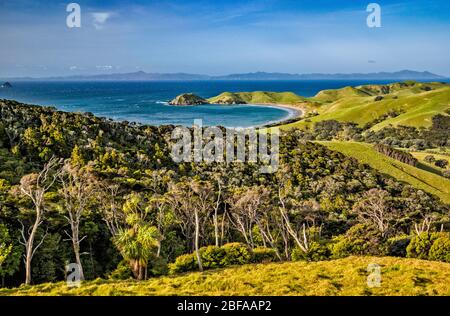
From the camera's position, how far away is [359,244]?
35.0m

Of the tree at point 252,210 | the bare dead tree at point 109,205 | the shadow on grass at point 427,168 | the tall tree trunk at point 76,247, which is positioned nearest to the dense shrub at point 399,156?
the shadow on grass at point 427,168

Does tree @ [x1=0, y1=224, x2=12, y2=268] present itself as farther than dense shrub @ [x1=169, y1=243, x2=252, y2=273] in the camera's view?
No

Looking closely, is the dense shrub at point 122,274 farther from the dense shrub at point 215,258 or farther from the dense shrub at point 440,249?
the dense shrub at point 440,249

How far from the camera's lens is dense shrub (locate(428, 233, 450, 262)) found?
33281 mm

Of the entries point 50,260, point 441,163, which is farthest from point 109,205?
point 441,163

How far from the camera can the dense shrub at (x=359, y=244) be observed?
34.3 metres

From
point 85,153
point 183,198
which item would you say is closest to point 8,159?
point 85,153

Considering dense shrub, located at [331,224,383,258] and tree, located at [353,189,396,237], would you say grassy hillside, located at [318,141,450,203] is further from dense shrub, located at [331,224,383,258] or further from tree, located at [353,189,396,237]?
dense shrub, located at [331,224,383,258]

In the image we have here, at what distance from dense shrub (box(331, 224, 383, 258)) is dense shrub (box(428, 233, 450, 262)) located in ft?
13.5

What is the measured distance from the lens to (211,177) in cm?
6406

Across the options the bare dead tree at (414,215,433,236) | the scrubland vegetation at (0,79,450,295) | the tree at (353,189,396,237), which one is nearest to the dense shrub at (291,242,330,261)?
the scrubland vegetation at (0,79,450,295)

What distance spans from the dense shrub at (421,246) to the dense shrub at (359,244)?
2.47 metres
